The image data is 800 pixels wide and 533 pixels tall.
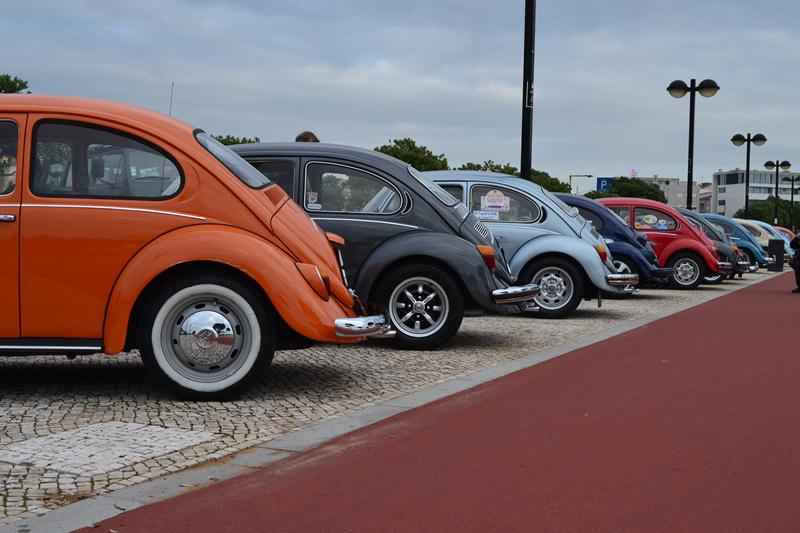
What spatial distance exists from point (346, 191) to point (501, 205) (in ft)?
13.0

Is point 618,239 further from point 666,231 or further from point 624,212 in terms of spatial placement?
point 666,231

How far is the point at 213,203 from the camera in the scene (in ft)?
22.0

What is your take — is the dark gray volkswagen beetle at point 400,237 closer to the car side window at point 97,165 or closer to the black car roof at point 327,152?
the black car roof at point 327,152

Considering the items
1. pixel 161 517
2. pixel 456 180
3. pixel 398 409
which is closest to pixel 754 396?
pixel 398 409

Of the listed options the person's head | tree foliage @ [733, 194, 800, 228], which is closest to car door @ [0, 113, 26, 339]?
the person's head

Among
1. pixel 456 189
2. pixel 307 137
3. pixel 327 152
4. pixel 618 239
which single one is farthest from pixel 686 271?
pixel 327 152

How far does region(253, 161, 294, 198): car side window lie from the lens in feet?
32.4

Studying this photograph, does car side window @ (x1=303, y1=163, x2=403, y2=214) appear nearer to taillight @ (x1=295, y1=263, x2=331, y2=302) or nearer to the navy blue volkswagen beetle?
taillight @ (x1=295, y1=263, x2=331, y2=302)

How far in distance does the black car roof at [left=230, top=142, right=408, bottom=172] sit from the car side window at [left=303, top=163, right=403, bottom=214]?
0.36 ft

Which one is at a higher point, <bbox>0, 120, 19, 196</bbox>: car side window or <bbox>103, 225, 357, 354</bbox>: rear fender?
<bbox>0, 120, 19, 196</bbox>: car side window

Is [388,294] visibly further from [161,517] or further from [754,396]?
[161,517]

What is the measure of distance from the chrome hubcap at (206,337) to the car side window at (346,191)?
11.2 ft

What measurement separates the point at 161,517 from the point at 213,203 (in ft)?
9.57

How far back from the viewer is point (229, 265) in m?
6.48
